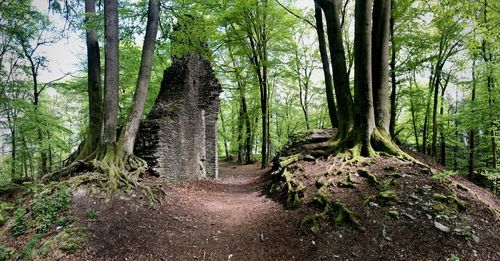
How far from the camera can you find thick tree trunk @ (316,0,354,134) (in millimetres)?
6473

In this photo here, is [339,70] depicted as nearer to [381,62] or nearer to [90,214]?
[381,62]

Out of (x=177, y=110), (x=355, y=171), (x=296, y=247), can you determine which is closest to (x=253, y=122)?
(x=177, y=110)

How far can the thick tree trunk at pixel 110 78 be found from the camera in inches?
261

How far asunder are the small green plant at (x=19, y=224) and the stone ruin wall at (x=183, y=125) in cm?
348

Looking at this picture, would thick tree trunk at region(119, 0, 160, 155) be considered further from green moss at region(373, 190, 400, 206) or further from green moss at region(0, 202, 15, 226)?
green moss at region(373, 190, 400, 206)

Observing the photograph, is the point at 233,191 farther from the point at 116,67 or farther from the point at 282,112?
the point at 282,112

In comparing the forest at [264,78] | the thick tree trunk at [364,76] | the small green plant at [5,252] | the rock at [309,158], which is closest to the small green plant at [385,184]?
the forest at [264,78]

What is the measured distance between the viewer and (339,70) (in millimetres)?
6766

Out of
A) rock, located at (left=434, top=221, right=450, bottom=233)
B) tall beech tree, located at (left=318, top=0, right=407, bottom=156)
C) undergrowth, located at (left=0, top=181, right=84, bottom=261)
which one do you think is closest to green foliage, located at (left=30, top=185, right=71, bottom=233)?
undergrowth, located at (left=0, top=181, right=84, bottom=261)

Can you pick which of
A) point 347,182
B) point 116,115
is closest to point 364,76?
point 347,182

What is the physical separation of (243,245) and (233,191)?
4634mm

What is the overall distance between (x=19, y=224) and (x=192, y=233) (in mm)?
2822

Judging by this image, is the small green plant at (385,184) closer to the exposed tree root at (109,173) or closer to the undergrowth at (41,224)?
the exposed tree root at (109,173)

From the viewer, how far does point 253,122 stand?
64.4ft
